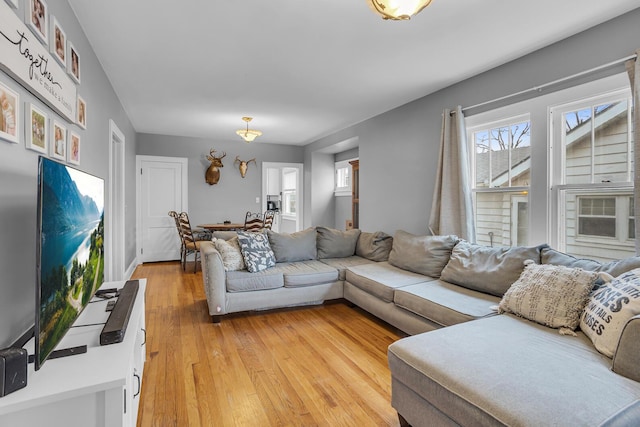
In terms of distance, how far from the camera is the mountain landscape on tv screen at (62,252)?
108cm

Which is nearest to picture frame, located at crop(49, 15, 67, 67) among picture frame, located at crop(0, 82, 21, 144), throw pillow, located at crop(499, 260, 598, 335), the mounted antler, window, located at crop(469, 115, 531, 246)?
picture frame, located at crop(0, 82, 21, 144)

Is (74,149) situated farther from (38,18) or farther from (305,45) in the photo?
(305,45)

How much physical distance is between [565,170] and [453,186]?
3.24ft

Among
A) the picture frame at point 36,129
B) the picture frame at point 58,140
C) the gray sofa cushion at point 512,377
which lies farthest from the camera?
the picture frame at point 58,140

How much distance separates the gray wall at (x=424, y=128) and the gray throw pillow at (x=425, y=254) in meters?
0.57

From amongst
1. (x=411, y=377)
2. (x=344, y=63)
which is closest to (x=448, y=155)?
(x=344, y=63)

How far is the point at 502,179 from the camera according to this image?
322 centimetres

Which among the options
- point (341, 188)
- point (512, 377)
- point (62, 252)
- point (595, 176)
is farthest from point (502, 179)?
point (341, 188)

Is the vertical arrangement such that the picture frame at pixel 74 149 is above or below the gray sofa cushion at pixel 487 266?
above

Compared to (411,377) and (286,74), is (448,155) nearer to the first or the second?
(286,74)

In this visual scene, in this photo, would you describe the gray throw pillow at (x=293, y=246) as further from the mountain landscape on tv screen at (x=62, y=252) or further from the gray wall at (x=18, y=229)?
the gray wall at (x=18, y=229)

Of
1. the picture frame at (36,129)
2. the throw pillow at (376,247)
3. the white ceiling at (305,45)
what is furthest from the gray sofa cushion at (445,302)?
the picture frame at (36,129)

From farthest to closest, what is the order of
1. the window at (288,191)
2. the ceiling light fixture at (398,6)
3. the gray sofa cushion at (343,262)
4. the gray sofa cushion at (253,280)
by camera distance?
the window at (288,191) → the gray sofa cushion at (343,262) → the gray sofa cushion at (253,280) → the ceiling light fixture at (398,6)

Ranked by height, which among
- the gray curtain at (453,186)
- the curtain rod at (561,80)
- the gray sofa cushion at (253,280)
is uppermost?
the curtain rod at (561,80)
